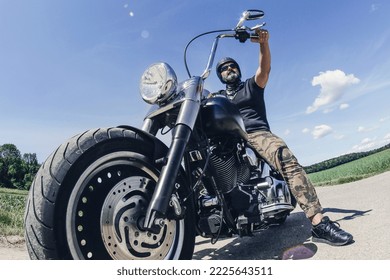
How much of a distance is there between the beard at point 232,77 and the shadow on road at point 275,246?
154 centimetres

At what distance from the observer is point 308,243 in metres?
2.57

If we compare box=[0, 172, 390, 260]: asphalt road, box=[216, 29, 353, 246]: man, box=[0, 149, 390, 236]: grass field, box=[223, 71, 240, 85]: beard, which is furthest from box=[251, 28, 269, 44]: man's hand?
box=[0, 149, 390, 236]: grass field

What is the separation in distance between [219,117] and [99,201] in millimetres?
1027

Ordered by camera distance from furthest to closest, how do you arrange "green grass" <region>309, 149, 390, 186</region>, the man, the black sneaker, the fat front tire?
1. "green grass" <region>309, 149, 390, 186</region>
2. the man
3. the black sneaker
4. the fat front tire

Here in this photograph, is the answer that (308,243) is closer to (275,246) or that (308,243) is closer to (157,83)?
(275,246)

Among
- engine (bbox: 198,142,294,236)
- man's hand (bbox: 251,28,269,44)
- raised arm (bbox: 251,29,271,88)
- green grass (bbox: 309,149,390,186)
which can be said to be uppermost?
man's hand (bbox: 251,28,269,44)

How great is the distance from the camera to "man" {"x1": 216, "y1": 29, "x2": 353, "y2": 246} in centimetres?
250

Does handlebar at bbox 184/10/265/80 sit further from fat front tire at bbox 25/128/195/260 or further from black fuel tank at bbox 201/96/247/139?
fat front tire at bbox 25/128/195/260

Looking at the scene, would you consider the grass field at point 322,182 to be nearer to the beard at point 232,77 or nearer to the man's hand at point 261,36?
the beard at point 232,77

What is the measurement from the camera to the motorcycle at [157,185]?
1.48 metres

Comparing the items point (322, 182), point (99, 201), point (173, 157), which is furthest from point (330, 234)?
point (322, 182)

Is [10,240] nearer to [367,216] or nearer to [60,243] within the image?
[60,243]
